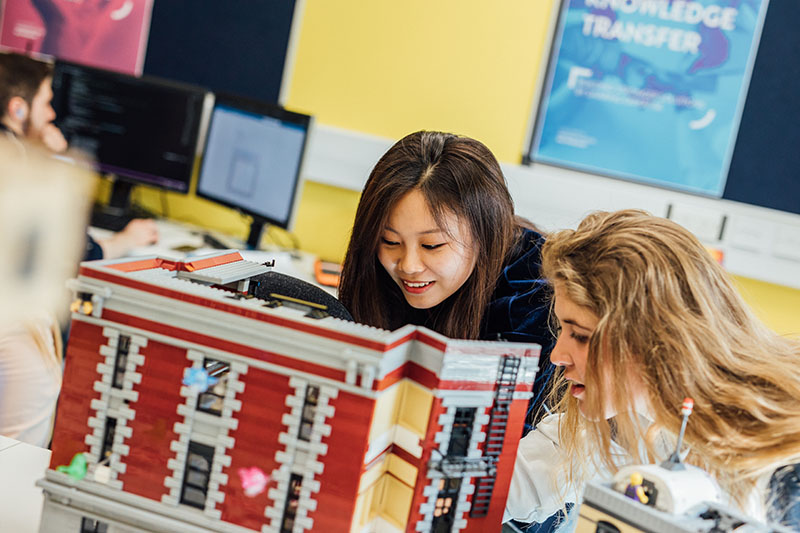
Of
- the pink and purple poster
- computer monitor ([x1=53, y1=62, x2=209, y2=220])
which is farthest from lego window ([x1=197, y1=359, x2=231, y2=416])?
the pink and purple poster

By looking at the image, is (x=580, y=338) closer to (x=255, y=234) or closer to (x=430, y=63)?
(x=255, y=234)

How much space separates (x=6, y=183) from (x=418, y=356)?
1459 mm

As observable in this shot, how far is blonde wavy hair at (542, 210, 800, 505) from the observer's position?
3.42 feet

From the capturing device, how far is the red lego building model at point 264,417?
0.91m

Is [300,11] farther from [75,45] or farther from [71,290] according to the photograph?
[71,290]

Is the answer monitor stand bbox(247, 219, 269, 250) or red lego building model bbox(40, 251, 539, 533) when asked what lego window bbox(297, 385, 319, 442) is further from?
monitor stand bbox(247, 219, 269, 250)

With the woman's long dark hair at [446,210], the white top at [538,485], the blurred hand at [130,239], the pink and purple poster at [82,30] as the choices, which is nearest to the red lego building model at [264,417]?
the white top at [538,485]

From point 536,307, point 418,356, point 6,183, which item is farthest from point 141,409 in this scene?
point 6,183

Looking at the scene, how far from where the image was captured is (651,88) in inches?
122

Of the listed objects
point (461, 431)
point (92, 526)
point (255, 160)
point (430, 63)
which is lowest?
point (92, 526)

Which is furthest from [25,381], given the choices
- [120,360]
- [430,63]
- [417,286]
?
[430,63]

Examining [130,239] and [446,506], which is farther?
[130,239]

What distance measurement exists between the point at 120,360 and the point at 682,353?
70 centimetres

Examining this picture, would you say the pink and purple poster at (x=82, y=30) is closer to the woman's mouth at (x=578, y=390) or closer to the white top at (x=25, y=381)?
the white top at (x=25, y=381)
